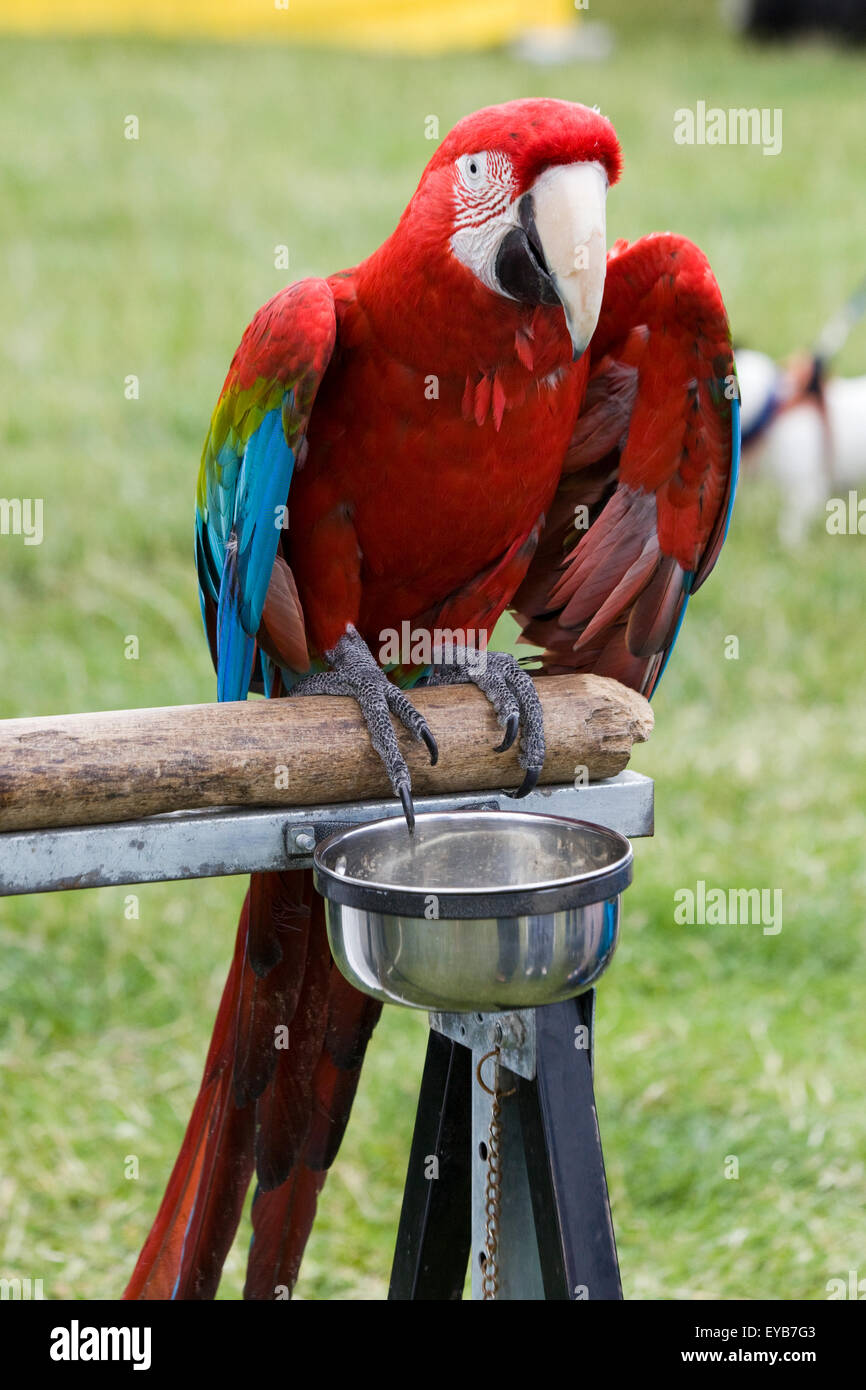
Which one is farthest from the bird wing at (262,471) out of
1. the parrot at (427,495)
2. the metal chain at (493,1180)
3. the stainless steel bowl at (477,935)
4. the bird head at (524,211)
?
the metal chain at (493,1180)

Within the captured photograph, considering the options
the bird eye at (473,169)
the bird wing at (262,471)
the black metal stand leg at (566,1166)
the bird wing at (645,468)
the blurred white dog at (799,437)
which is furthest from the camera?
the blurred white dog at (799,437)

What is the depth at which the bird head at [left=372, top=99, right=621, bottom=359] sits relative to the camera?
147cm

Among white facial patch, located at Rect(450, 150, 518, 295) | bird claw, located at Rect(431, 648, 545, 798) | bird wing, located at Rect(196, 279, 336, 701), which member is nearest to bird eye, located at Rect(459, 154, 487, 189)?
white facial patch, located at Rect(450, 150, 518, 295)

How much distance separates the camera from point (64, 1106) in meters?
2.47

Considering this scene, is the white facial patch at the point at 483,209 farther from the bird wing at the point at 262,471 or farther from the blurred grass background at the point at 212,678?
the blurred grass background at the point at 212,678

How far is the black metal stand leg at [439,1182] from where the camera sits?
1.52 meters

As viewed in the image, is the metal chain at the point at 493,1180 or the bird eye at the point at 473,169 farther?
the bird eye at the point at 473,169

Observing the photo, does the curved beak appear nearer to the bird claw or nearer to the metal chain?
the bird claw

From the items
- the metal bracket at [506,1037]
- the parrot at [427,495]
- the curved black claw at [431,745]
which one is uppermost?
the parrot at [427,495]

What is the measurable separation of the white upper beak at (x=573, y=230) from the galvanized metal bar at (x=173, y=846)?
560 mm

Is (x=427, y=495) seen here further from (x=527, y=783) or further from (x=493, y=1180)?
(x=493, y=1180)

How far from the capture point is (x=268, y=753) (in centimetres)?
144

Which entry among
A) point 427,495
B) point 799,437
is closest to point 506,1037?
point 427,495
